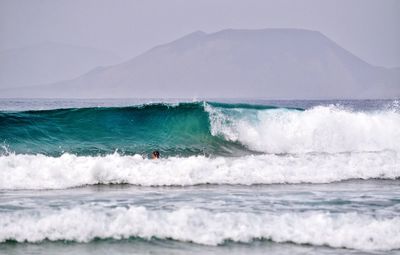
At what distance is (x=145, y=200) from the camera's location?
11828 mm

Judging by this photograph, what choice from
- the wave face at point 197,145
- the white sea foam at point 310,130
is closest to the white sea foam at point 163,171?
the wave face at point 197,145

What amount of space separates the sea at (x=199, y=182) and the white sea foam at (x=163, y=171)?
33 millimetres

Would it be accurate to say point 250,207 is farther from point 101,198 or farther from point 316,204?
point 101,198

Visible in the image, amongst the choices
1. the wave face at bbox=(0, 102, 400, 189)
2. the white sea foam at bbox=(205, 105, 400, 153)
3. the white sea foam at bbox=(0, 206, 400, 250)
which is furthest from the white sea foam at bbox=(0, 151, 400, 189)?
the white sea foam at bbox=(205, 105, 400, 153)

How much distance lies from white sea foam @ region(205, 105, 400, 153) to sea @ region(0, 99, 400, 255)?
5 centimetres

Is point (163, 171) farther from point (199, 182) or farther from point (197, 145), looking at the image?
point (197, 145)

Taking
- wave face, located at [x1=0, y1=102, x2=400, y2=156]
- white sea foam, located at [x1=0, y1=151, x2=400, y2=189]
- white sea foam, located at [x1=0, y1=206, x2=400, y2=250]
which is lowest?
white sea foam, located at [x1=0, y1=206, x2=400, y2=250]

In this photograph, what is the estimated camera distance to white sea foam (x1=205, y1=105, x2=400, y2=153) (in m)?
21.7

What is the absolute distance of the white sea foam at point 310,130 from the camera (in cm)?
2169

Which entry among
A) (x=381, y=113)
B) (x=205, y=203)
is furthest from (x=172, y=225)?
(x=381, y=113)

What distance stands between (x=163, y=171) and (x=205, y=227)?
563 centimetres

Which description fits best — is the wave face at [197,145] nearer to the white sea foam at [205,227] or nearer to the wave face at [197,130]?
the wave face at [197,130]

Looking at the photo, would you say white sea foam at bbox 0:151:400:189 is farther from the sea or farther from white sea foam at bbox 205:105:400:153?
white sea foam at bbox 205:105:400:153

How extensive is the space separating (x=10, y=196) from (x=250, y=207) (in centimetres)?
505
